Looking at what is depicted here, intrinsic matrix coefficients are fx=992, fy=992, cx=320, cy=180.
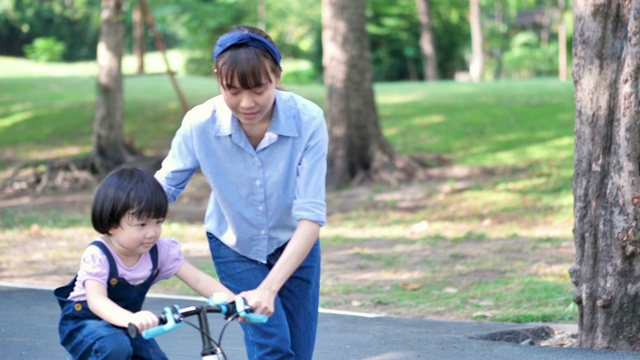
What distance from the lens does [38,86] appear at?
3156cm

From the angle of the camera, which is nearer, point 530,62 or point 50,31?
point 50,31

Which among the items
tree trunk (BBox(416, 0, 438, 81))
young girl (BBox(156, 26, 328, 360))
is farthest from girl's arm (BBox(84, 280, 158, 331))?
tree trunk (BBox(416, 0, 438, 81))

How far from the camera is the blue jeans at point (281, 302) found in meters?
4.05

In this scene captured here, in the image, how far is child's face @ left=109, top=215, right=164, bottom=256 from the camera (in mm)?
3559

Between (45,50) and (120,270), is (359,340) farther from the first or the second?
(45,50)

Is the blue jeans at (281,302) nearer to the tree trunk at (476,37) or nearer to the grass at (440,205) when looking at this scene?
the grass at (440,205)

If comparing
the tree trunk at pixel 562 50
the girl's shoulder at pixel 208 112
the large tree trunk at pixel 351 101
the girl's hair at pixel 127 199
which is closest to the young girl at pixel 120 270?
the girl's hair at pixel 127 199

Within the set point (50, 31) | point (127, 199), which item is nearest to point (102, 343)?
point (127, 199)

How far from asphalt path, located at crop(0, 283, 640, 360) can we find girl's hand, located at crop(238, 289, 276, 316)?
2919mm

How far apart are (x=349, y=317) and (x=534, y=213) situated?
6.53 metres

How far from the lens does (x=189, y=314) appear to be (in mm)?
3131

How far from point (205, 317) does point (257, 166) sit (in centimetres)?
94

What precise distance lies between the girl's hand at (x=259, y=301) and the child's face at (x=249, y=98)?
0.67 m

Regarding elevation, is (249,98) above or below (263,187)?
above
